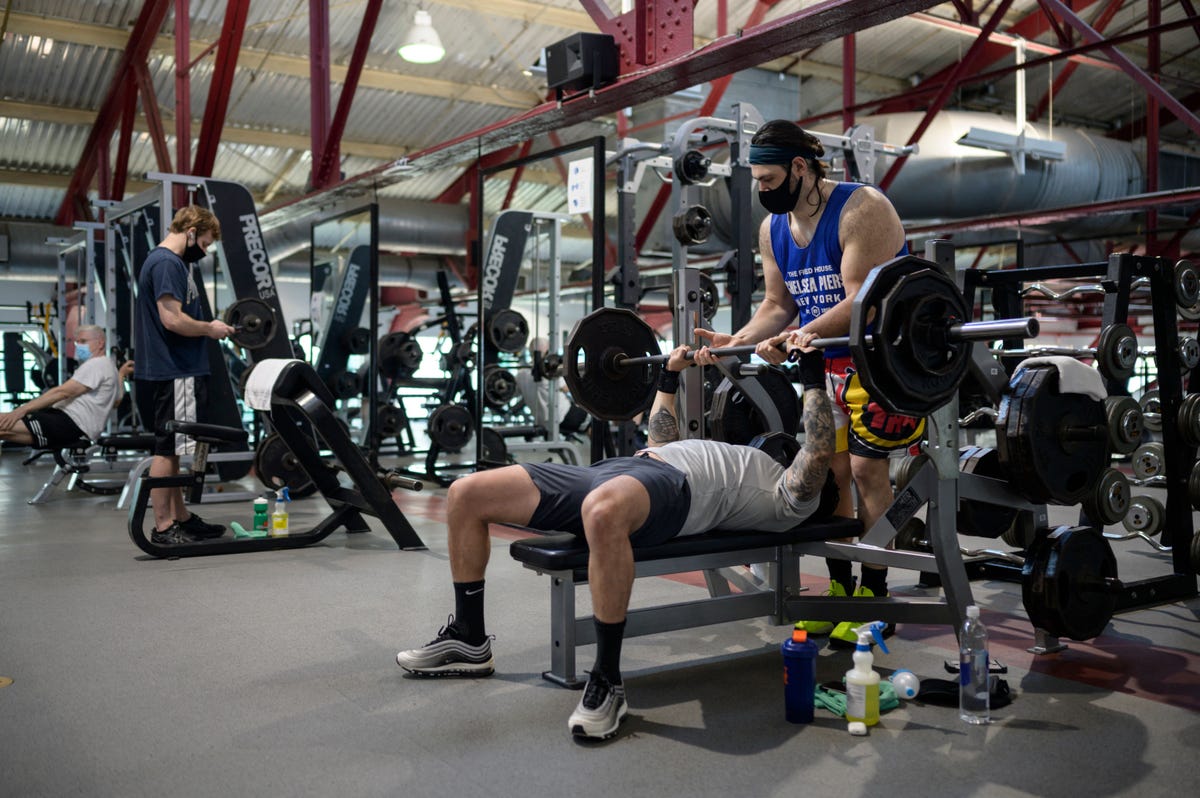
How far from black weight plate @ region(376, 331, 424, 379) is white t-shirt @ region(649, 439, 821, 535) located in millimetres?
5334

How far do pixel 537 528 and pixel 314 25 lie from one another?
5755 mm

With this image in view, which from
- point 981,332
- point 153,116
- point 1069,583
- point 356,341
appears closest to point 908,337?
point 981,332

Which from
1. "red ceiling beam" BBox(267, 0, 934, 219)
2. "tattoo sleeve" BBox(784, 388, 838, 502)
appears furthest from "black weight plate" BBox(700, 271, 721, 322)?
"tattoo sleeve" BBox(784, 388, 838, 502)

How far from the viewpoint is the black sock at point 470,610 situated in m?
2.32

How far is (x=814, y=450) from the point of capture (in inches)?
88.1

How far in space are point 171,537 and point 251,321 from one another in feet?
5.38

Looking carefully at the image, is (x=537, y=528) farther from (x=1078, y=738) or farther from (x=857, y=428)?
(x=1078, y=738)

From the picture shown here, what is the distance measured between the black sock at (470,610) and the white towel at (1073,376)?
4.56 ft

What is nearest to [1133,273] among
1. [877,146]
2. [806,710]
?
[806,710]

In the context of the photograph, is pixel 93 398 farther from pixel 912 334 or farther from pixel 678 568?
pixel 912 334

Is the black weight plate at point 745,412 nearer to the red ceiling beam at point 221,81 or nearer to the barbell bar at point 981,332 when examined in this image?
the barbell bar at point 981,332

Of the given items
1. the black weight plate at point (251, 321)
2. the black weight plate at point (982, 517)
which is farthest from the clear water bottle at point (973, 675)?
the black weight plate at point (251, 321)

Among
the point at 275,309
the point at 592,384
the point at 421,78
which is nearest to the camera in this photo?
the point at 592,384

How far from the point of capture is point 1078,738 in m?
1.94
